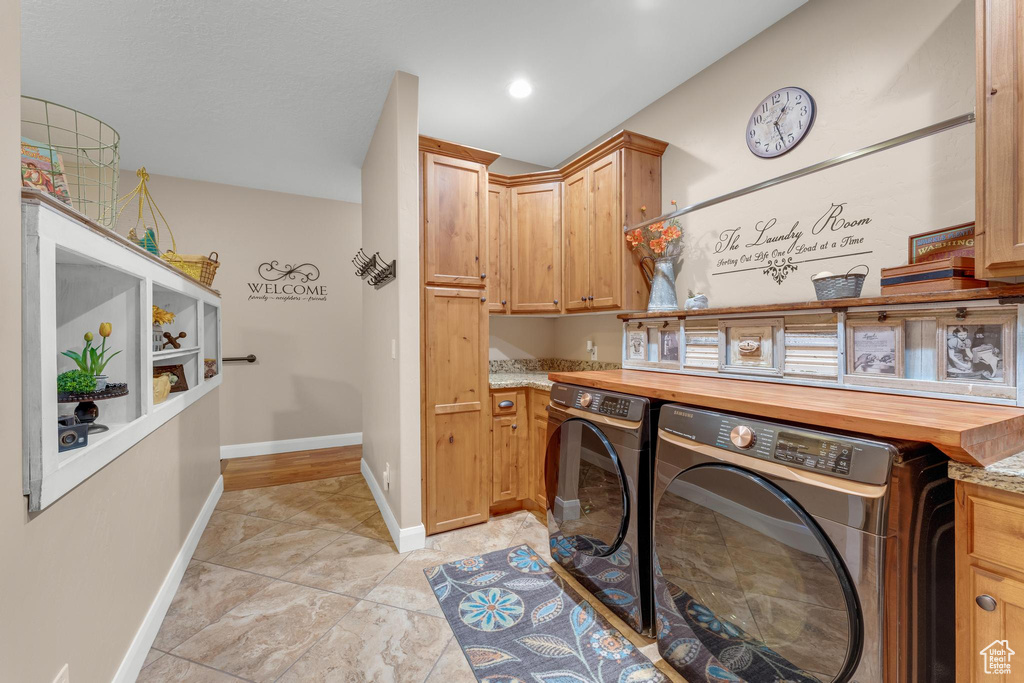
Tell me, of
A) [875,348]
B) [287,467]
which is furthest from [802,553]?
[287,467]

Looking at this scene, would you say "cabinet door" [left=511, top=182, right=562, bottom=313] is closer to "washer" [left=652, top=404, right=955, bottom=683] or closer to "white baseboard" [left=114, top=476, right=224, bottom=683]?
"washer" [left=652, top=404, right=955, bottom=683]

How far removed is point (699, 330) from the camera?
2195 mm

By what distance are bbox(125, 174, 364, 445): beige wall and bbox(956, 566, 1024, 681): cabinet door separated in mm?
4680

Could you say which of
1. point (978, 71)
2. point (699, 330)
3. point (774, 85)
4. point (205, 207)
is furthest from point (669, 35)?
point (205, 207)

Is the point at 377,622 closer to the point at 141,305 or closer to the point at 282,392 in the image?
the point at 141,305

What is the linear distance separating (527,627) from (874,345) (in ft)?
5.83

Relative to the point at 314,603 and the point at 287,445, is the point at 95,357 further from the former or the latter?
the point at 287,445

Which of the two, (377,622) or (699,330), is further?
(699,330)

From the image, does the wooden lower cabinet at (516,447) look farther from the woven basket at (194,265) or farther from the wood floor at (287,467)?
the woven basket at (194,265)

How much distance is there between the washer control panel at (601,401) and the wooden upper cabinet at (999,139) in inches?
41.8

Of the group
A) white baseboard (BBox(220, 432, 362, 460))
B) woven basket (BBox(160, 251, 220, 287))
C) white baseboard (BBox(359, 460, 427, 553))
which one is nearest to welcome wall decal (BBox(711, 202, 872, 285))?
white baseboard (BBox(359, 460, 427, 553))

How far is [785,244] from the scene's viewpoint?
78.6 inches

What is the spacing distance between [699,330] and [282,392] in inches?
160

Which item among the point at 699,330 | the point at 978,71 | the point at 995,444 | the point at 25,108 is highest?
the point at 25,108
